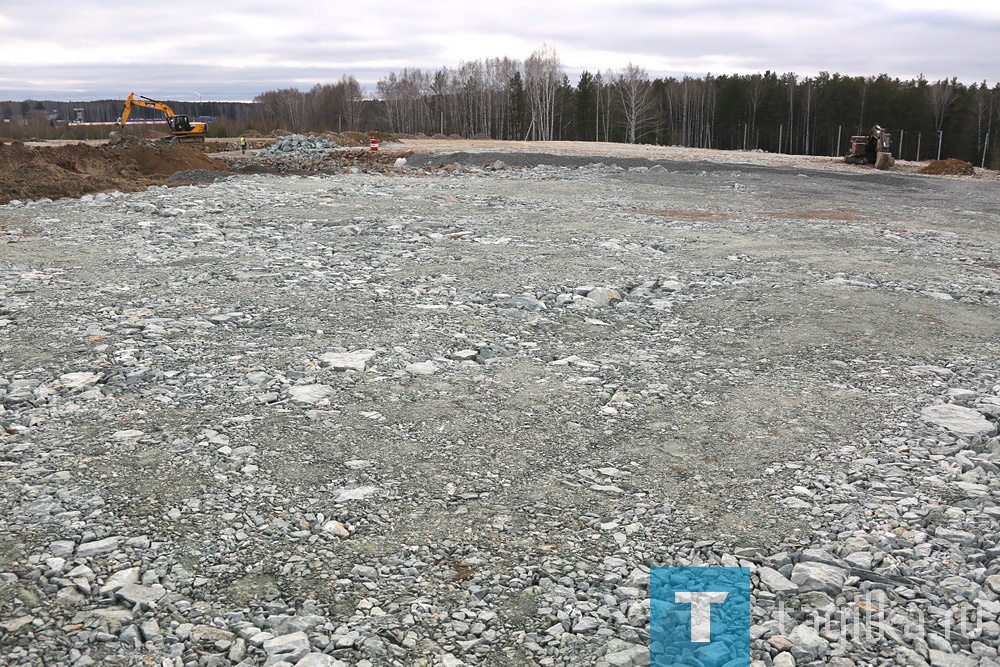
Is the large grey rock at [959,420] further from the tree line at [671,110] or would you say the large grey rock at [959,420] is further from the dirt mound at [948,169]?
the tree line at [671,110]

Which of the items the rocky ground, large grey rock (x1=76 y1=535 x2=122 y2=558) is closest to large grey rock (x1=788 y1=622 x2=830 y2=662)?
the rocky ground

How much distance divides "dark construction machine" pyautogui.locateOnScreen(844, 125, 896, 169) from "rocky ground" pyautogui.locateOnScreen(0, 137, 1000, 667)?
19.1 m

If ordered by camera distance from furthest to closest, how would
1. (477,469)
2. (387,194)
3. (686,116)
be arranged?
1. (686,116)
2. (387,194)
3. (477,469)

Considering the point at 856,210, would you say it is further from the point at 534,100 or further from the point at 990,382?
the point at 534,100

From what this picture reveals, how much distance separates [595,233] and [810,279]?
3.57m

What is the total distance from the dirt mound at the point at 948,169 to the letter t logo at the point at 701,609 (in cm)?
2529

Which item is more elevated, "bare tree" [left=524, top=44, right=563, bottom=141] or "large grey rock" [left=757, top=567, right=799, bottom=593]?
"bare tree" [left=524, top=44, right=563, bottom=141]

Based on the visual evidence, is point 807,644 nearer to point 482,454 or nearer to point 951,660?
point 951,660

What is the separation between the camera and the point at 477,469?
3.91 m

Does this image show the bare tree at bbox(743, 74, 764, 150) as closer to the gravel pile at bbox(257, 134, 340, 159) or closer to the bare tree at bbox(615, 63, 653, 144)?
the bare tree at bbox(615, 63, 653, 144)

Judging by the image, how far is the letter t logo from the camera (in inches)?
107

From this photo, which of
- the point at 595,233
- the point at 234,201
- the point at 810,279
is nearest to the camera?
the point at 810,279

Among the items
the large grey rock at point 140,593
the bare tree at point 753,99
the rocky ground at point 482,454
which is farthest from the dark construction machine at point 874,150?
the bare tree at point 753,99

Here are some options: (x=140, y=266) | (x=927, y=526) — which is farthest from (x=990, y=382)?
(x=140, y=266)
